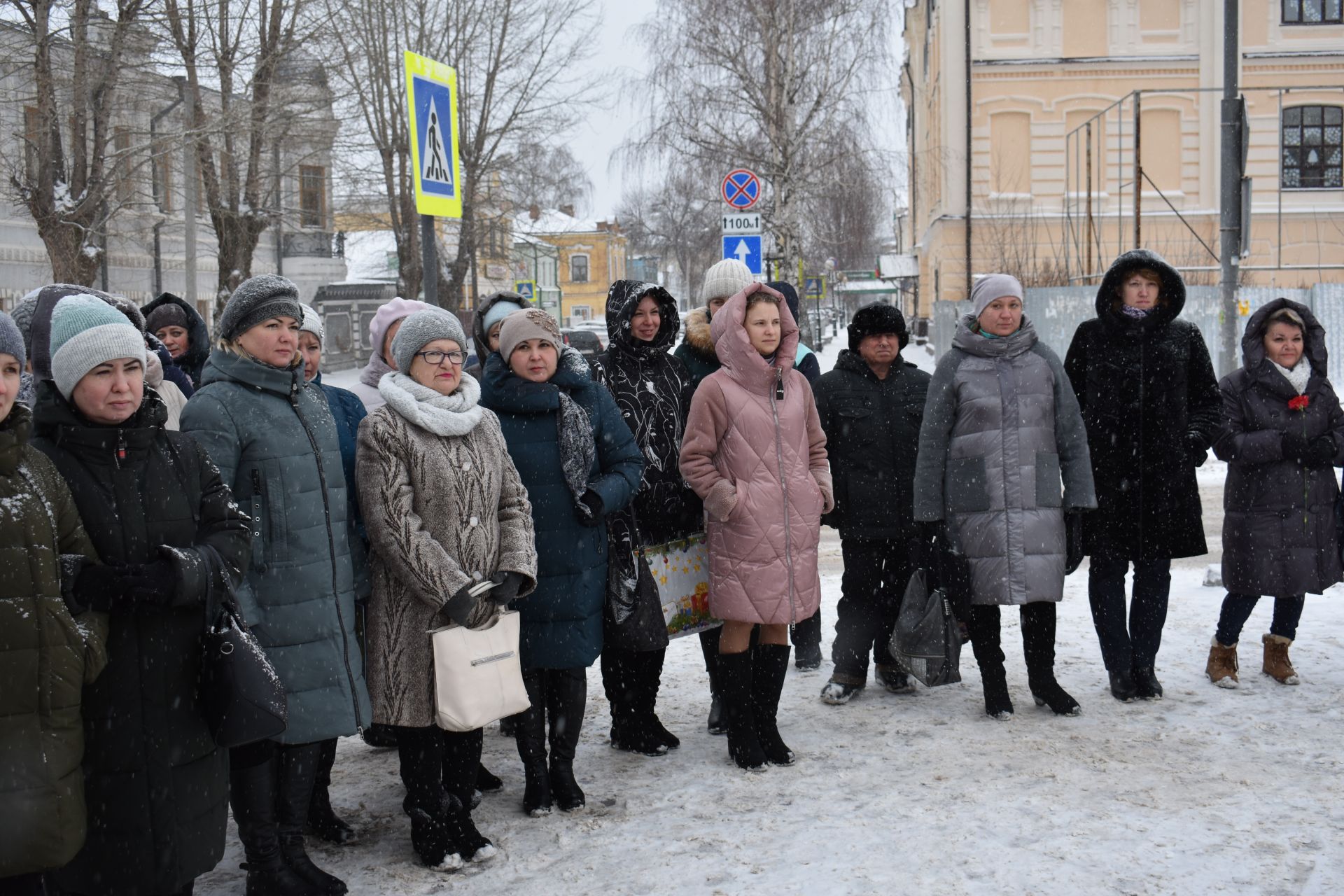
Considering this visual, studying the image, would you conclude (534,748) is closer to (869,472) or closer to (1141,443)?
(869,472)

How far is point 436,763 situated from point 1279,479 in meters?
4.04

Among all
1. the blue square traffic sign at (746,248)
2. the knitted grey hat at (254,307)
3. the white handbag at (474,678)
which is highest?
the blue square traffic sign at (746,248)

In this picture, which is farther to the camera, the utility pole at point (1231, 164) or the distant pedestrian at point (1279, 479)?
the utility pole at point (1231, 164)

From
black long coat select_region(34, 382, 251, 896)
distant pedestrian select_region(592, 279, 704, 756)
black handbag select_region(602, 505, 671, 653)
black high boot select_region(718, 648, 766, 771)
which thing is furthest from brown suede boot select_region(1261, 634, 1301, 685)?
black long coat select_region(34, 382, 251, 896)

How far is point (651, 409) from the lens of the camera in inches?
208

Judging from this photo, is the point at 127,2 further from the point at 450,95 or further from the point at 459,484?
the point at 459,484

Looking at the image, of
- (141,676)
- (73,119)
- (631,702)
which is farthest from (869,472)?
(73,119)

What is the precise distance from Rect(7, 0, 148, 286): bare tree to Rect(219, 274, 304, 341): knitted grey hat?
13.9 m

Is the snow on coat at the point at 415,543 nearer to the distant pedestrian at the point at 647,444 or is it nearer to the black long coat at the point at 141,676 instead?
the black long coat at the point at 141,676

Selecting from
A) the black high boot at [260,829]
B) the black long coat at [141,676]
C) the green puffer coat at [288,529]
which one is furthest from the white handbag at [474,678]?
the black long coat at [141,676]

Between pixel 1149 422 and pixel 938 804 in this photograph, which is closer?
pixel 938 804

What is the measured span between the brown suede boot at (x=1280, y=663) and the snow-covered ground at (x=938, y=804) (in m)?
0.07

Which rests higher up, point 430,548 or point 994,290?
point 994,290

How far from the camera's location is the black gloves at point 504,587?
13.6 ft
